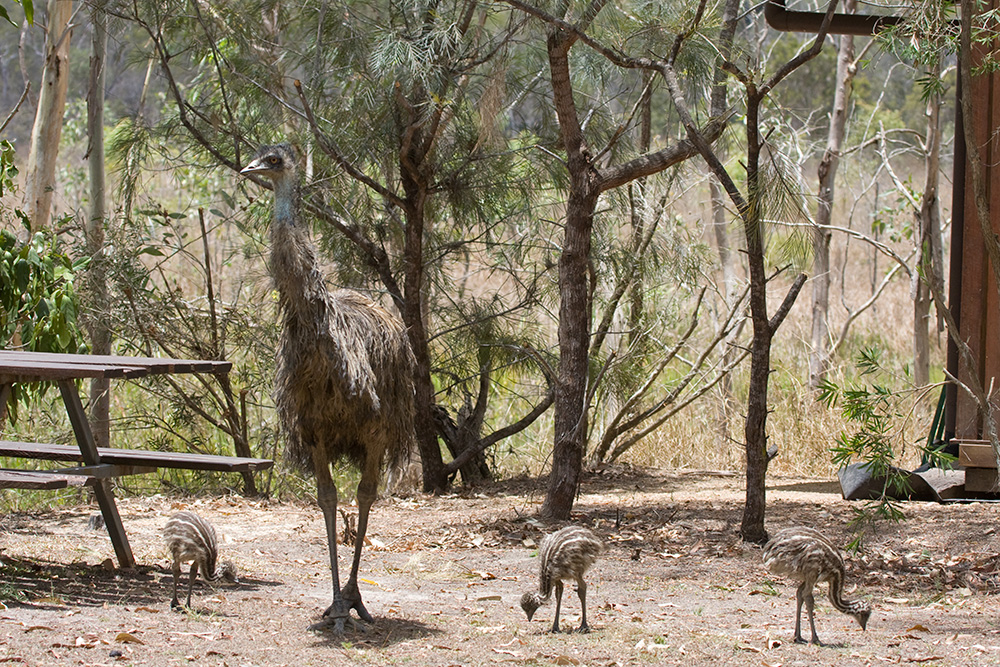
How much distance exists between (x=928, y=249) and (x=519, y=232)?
3.94m

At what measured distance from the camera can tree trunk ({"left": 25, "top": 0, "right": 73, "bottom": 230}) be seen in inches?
316

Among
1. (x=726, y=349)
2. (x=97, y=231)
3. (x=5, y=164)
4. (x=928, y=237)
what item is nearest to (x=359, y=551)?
(x=5, y=164)

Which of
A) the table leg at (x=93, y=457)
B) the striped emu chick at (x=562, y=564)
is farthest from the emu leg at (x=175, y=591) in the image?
the striped emu chick at (x=562, y=564)

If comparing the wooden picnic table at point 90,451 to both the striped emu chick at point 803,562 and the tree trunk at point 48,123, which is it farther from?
the tree trunk at point 48,123

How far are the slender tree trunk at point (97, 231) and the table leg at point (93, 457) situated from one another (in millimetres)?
2036

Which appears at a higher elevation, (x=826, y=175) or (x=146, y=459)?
(x=826, y=175)

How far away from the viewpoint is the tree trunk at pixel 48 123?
8039 millimetres

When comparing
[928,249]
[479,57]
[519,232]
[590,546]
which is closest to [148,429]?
[519,232]

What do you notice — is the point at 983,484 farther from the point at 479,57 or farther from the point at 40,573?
the point at 40,573

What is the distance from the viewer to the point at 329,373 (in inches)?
167

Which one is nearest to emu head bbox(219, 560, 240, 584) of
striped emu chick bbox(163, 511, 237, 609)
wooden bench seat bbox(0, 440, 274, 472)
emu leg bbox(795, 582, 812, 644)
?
striped emu chick bbox(163, 511, 237, 609)

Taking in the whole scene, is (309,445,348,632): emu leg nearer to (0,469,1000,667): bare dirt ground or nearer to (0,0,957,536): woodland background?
(0,469,1000,667): bare dirt ground

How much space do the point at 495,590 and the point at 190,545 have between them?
59.6 inches

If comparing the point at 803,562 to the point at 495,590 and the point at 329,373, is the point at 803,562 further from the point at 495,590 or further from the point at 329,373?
the point at 329,373
